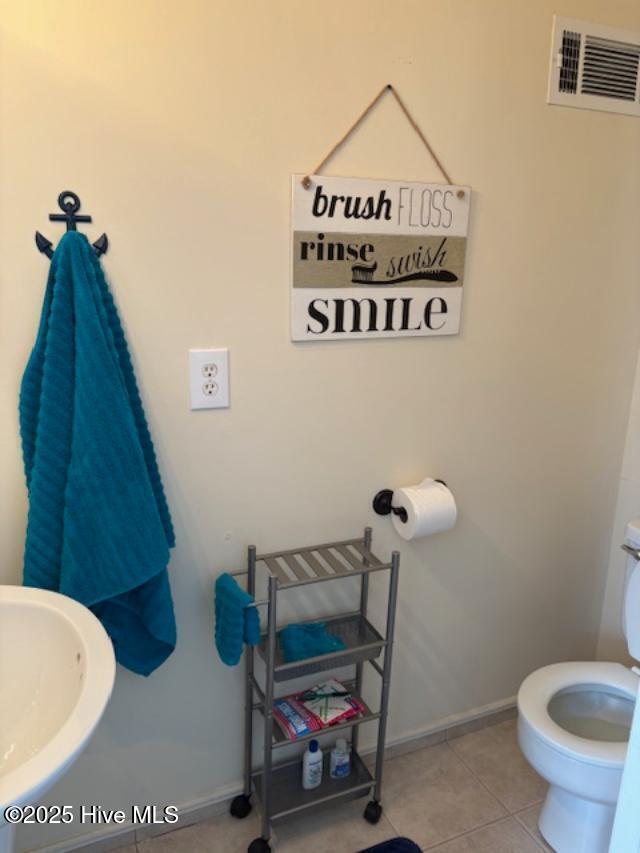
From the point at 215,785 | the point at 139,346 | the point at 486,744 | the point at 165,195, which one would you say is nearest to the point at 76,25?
the point at 165,195

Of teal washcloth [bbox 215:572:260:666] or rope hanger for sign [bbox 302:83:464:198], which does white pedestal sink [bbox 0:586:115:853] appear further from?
rope hanger for sign [bbox 302:83:464:198]

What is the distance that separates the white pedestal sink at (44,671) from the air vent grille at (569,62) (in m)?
1.70

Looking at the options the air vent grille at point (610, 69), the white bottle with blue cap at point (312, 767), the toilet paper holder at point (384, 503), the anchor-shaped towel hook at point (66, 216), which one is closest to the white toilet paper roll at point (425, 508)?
the toilet paper holder at point (384, 503)

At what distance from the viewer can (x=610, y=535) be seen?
2.14 m

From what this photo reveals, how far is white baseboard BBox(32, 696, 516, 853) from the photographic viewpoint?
162 centimetres

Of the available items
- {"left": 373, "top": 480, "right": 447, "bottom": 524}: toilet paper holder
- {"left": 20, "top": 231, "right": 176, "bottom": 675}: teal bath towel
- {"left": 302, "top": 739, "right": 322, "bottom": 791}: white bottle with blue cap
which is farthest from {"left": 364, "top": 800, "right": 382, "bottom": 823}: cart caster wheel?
{"left": 20, "top": 231, "right": 176, "bottom": 675}: teal bath towel

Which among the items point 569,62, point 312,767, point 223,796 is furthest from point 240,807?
point 569,62

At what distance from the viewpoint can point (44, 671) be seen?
1126mm

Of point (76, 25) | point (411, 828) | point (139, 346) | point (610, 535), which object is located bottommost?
point (411, 828)

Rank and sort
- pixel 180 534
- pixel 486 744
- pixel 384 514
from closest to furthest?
pixel 180 534, pixel 384 514, pixel 486 744

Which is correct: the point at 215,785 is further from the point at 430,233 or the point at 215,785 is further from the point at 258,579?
the point at 430,233

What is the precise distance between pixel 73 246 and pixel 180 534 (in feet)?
2.27

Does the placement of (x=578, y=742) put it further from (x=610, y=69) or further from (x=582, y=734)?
(x=610, y=69)

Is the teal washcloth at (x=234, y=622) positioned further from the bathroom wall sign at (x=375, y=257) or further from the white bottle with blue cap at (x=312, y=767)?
the bathroom wall sign at (x=375, y=257)
